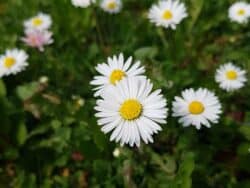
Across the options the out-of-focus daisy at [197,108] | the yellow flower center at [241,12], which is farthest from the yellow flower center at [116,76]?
the yellow flower center at [241,12]

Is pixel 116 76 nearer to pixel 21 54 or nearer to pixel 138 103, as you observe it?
pixel 138 103

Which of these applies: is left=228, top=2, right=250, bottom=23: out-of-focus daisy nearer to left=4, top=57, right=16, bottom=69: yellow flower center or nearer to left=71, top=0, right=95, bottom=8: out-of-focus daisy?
left=71, top=0, right=95, bottom=8: out-of-focus daisy

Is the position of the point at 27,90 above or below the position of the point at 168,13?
below

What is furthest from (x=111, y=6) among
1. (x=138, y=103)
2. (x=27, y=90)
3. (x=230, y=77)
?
(x=138, y=103)

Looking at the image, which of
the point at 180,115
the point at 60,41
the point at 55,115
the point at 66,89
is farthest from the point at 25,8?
the point at 180,115

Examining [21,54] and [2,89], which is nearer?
[2,89]

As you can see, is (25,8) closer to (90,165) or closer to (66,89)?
(66,89)

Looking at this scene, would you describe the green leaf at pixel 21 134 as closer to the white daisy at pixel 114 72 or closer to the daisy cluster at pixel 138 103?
the daisy cluster at pixel 138 103
